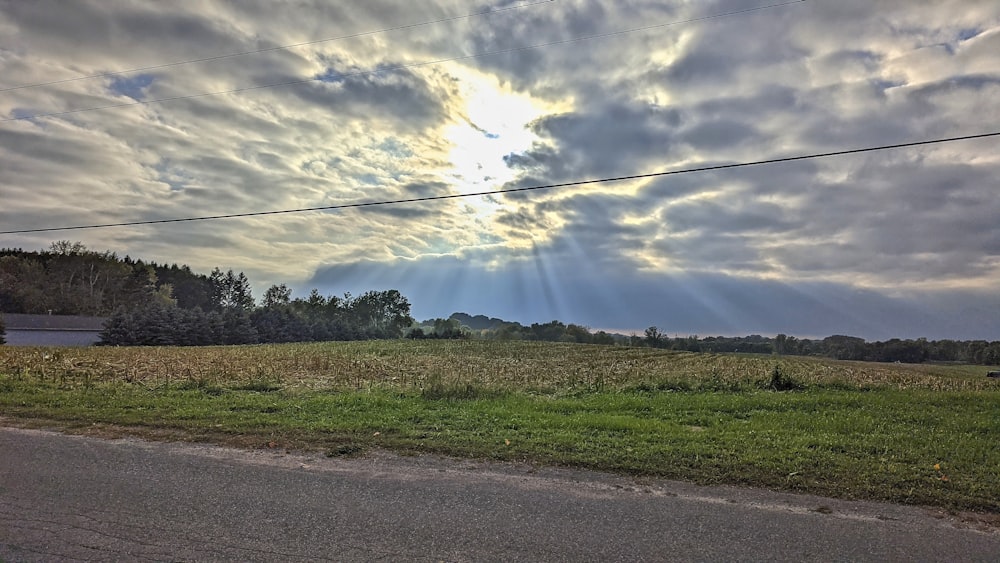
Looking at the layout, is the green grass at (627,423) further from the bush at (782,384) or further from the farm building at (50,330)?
the farm building at (50,330)

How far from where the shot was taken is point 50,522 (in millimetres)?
4855

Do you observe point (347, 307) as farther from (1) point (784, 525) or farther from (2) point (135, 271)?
(1) point (784, 525)

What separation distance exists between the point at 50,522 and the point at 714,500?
6.56m

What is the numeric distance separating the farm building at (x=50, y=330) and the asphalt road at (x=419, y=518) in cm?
6551

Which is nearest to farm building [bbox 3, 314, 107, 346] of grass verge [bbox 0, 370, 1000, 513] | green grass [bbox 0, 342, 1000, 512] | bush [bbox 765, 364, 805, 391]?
green grass [bbox 0, 342, 1000, 512]

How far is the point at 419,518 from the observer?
5031 millimetres

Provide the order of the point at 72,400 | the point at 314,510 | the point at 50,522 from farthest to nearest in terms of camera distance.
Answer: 1. the point at 72,400
2. the point at 314,510
3. the point at 50,522

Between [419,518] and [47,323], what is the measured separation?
250ft

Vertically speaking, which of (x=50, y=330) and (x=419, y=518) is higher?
(x=419, y=518)

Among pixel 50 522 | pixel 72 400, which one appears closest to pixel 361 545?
pixel 50 522

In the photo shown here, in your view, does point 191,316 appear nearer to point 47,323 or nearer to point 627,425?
point 47,323

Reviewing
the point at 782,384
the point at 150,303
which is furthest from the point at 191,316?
the point at 782,384

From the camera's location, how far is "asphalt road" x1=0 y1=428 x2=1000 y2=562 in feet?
14.4

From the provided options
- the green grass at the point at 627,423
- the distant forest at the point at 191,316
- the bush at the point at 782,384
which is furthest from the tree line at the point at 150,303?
the bush at the point at 782,384
